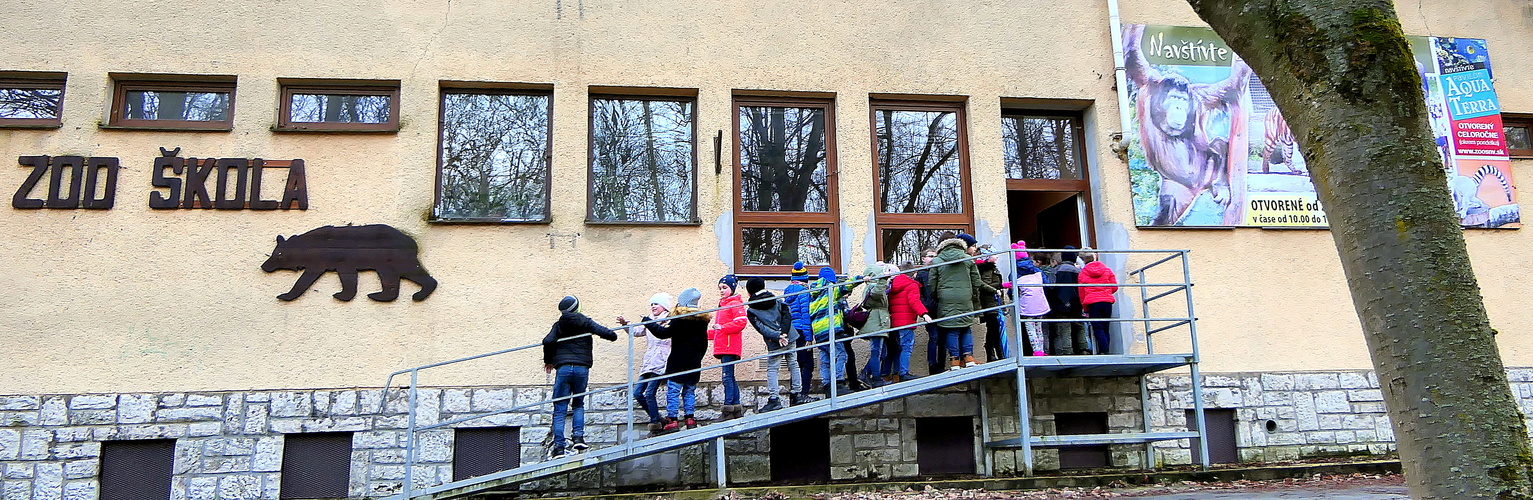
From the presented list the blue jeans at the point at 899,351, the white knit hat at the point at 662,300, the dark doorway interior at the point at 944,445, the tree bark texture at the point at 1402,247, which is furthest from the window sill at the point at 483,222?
the tree bark texture at the point at 1402,247

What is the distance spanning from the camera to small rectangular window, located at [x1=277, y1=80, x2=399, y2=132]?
945cm

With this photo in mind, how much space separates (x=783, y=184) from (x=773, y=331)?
6.59 feet

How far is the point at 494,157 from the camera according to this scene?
31.5 feet

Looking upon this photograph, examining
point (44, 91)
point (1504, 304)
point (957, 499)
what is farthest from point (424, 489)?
point (1504, 304)

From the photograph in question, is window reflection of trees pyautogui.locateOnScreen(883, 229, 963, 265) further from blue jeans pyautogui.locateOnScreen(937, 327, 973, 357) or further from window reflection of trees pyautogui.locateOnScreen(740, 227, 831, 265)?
blue jeans pyautogui.locateOnScreen(937, 327, 973, 357)

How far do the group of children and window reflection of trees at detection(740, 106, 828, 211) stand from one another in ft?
4.18

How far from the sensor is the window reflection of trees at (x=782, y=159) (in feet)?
32.1

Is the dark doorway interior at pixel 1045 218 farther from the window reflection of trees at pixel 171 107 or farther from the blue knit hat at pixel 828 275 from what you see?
the window reflection of trees at pixel 171 107

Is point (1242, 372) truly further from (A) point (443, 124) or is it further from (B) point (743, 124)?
(A) point (443, 124)

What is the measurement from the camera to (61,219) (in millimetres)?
8898

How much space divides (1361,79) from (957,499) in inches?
195

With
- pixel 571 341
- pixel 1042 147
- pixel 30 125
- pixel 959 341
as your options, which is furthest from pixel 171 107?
pixel 1042 147

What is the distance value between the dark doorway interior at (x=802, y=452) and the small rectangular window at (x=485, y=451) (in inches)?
84.0

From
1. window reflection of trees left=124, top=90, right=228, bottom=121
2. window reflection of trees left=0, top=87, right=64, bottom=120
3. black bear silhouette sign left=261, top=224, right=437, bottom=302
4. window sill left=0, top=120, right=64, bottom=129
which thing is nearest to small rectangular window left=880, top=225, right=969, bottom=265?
black bear silhouette sign left=261, top=224, right=437, bottom=302
